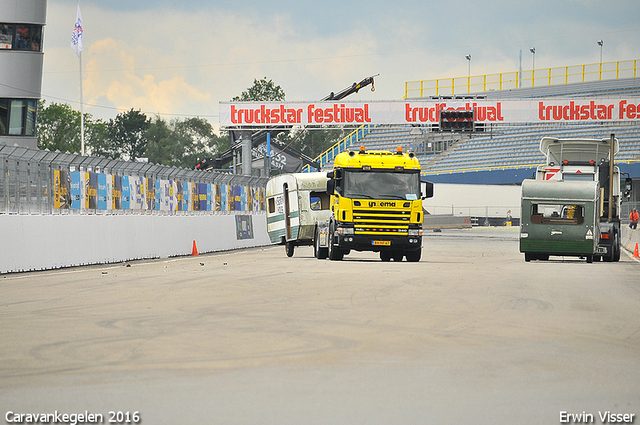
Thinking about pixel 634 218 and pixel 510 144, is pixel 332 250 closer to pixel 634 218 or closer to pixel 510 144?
pixel 634 218

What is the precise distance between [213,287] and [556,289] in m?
6.05

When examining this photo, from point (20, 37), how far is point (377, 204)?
31937 millimetres

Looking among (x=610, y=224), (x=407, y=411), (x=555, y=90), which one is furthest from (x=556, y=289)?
(x=555, y=90)

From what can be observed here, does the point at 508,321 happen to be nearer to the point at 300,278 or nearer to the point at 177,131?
the point at 300,278

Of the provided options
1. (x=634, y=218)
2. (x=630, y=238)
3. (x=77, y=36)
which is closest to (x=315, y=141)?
(x=634, y=218)

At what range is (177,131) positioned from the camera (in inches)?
5994

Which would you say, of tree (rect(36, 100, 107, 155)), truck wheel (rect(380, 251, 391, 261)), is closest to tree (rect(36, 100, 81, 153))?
tree (rect(36, 100, 107, 155))

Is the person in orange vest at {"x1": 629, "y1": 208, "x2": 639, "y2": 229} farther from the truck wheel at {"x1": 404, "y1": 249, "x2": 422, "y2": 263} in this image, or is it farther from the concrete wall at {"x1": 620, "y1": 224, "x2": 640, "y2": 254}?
the truck wheel at {"x1": 404, "y1": 249, "x2": 422, "y2": 263}

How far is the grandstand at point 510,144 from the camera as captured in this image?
79688 millimetres

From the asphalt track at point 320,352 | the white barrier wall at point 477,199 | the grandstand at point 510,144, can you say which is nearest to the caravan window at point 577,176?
the asphalt track at point 320,352

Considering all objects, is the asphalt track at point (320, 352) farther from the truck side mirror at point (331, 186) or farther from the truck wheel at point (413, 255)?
the truck wheel at point (413, 255)

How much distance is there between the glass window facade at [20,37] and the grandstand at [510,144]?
35.9 metres

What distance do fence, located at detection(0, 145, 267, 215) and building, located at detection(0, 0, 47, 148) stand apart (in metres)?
19.1

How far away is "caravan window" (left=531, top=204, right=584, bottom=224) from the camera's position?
2709cm
